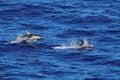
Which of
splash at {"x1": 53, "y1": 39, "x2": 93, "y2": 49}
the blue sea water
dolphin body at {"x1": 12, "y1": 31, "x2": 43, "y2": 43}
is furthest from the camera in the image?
dolphin body at {"x1": 12, "y1": 31, "x2": 43, "y2": 43}

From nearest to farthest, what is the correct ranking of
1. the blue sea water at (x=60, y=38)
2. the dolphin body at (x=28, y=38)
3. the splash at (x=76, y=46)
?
the blue sea water at (x=60, y=38), the splash at (x=76, y=46), the dolphin body at (x=28, y=38)

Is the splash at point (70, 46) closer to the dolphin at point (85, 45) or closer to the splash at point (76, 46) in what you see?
the splash at point (76, 46)

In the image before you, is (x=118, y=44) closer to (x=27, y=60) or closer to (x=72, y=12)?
(x=27, y=60)

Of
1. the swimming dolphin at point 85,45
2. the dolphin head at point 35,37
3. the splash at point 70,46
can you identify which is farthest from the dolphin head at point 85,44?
the dolphin head at point 35,37

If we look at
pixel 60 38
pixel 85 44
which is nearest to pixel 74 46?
pixel 85 44

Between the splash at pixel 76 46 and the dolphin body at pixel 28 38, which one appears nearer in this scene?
the splash at pixel 76 46

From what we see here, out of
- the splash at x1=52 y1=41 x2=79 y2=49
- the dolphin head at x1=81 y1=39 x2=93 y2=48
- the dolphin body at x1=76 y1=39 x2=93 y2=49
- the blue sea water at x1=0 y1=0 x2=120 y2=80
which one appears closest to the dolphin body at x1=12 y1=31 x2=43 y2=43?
the blue sea water at x1=0 y1=0 x2=120 y2=80

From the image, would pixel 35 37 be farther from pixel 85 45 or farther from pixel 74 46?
pixel 85 45

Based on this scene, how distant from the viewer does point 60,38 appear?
49094 mm

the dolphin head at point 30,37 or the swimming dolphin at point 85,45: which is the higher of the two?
the dolphin head at point 30,37

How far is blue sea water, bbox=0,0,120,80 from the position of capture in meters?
41.7

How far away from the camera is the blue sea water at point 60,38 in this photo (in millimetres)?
41656

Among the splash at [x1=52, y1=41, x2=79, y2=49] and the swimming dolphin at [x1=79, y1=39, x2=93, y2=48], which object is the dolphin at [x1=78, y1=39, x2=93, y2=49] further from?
the splash at [x1=52, y1=41, x2=79, y2=49]

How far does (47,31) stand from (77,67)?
876 cm
